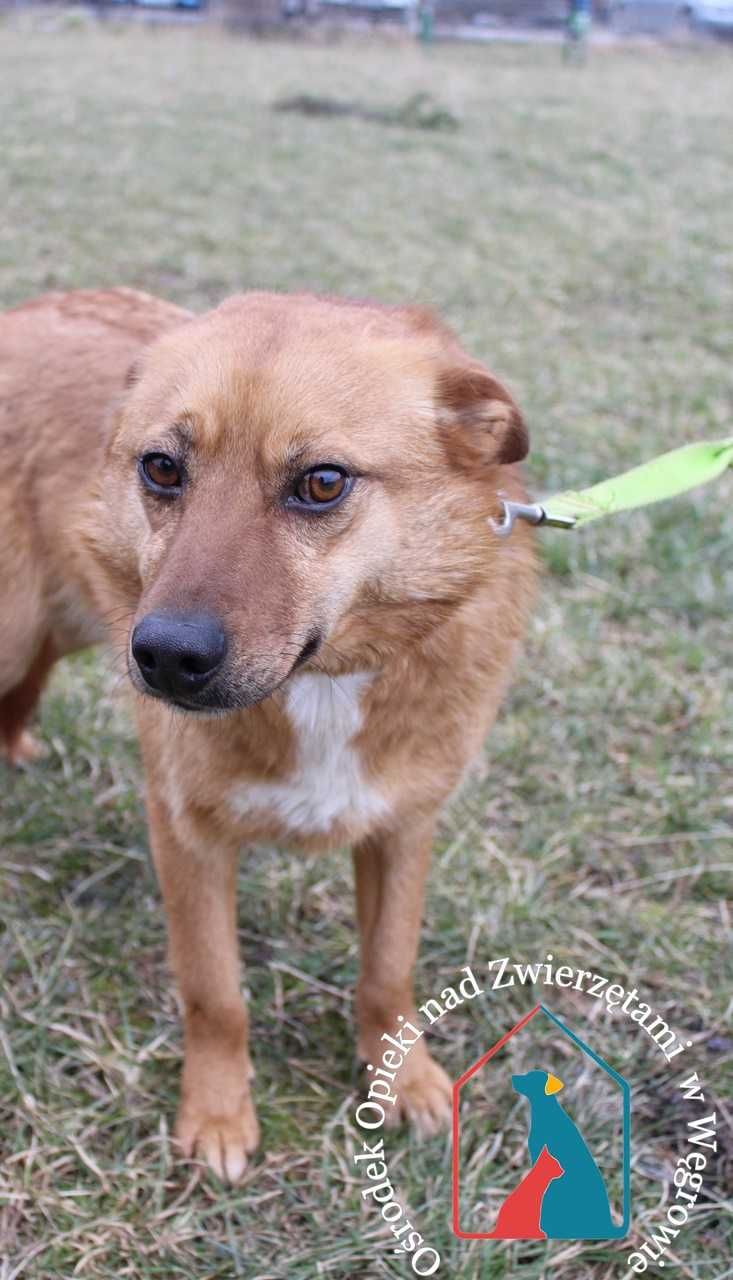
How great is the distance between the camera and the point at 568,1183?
2.50 meters

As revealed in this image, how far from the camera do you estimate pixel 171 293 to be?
7359 millimetres

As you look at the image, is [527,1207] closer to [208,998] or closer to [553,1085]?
[553,1085]

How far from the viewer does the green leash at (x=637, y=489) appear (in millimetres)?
2641

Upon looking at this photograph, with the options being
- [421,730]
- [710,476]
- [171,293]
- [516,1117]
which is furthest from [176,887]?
[171,293]

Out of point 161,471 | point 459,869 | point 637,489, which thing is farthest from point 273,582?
point 459,869

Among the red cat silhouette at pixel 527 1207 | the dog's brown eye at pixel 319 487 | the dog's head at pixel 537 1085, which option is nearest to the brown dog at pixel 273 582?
the dog's brown eye at pixel 319 487

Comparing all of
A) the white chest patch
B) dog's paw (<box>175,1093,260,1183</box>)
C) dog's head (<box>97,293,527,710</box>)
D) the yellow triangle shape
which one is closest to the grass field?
dog's paw (<box>175,1093,260,1183</box>)

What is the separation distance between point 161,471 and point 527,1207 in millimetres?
1660

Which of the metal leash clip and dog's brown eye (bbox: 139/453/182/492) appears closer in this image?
dog's brown eye (bbox: 139/453/182/492)

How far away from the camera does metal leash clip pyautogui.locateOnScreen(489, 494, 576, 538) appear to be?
8.10ft

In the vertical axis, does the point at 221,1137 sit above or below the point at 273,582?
below

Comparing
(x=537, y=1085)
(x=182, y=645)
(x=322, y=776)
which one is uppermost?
(x=182, y=645)

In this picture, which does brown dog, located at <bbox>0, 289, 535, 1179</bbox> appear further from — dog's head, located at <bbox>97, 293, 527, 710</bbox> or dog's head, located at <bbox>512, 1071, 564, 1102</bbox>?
dog's head, located at <bbox>512, 1071, 564, 1102</bbox>

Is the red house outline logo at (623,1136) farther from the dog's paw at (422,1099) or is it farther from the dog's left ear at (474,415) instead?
the dog's left ear at (474,415)
